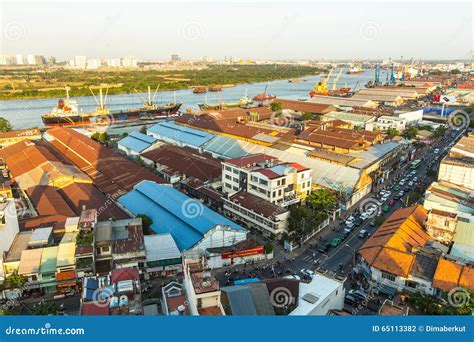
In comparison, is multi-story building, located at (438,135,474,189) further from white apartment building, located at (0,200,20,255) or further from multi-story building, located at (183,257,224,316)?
white apartment building, located at (0,200,20,255)

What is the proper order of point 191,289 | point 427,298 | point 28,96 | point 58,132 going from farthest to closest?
point 28,96 < point 58,132 < point 427,298 < point 191,289

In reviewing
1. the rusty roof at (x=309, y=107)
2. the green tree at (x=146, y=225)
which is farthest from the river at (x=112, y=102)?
the green tree at (x=146, y=225)

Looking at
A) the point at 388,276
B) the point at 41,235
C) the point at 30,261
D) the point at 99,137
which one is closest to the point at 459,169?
the point at 388,276

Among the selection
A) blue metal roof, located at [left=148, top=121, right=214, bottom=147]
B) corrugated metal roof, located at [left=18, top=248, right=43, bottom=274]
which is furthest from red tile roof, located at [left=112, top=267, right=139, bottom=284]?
blue metal roof, located at [left=148, top=121, right=214, bottom=147]

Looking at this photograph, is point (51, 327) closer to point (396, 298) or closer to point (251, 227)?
point (396, 298)

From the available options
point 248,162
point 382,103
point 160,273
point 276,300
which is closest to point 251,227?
point 248,162

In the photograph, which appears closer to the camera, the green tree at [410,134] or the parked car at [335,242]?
the parked car at [335,242]

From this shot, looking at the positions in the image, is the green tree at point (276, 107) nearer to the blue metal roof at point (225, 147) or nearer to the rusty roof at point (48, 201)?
the blue metal roof at point (225, 147)
